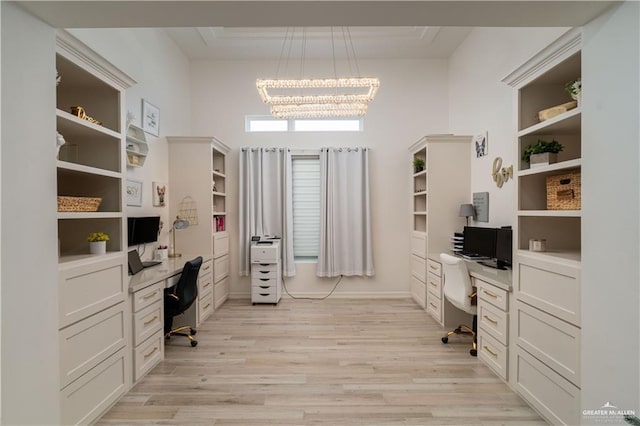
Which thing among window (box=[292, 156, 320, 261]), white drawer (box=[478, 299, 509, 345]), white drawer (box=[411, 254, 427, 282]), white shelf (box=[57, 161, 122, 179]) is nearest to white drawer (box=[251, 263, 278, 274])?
window (box=[292, 156, 320, 261])

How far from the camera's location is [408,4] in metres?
1.47

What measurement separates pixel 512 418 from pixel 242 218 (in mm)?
3964

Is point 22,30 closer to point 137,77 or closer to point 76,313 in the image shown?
point 76,313

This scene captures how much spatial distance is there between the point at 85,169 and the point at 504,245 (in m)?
3.53

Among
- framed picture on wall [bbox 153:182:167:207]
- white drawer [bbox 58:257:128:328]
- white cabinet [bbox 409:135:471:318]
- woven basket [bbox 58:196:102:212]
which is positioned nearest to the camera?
white drawer [bbox 58:257:128:328]

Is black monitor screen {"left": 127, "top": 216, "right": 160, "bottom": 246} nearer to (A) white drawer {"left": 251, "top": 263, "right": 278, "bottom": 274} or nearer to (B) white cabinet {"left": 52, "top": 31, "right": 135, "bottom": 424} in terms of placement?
(B) white cabinet {"left": 52, "top": 31, "right": 135, "bottom": 424}

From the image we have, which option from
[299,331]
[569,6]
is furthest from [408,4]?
[299,331]

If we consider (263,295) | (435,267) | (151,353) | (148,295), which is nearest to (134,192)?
(148,295)

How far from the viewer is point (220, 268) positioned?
4500mm

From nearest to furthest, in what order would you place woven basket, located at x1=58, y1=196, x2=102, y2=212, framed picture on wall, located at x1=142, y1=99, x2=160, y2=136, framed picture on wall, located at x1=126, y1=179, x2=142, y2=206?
woven basket, located at x1=58, y1=196, x2=102, y2=212
framed picture on wall, located at x1=126, y1=179, x2=142, y2=206
framed picture on wall, located at x1=142, y1=99, x2=160, y2=136

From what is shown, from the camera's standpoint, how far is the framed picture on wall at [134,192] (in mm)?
3307

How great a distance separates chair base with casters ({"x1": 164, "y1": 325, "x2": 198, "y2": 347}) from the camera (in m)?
3.16

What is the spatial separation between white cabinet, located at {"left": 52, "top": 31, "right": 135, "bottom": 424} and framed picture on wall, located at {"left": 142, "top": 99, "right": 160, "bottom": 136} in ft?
4.17

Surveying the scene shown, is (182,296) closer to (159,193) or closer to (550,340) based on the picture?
(159,193)
